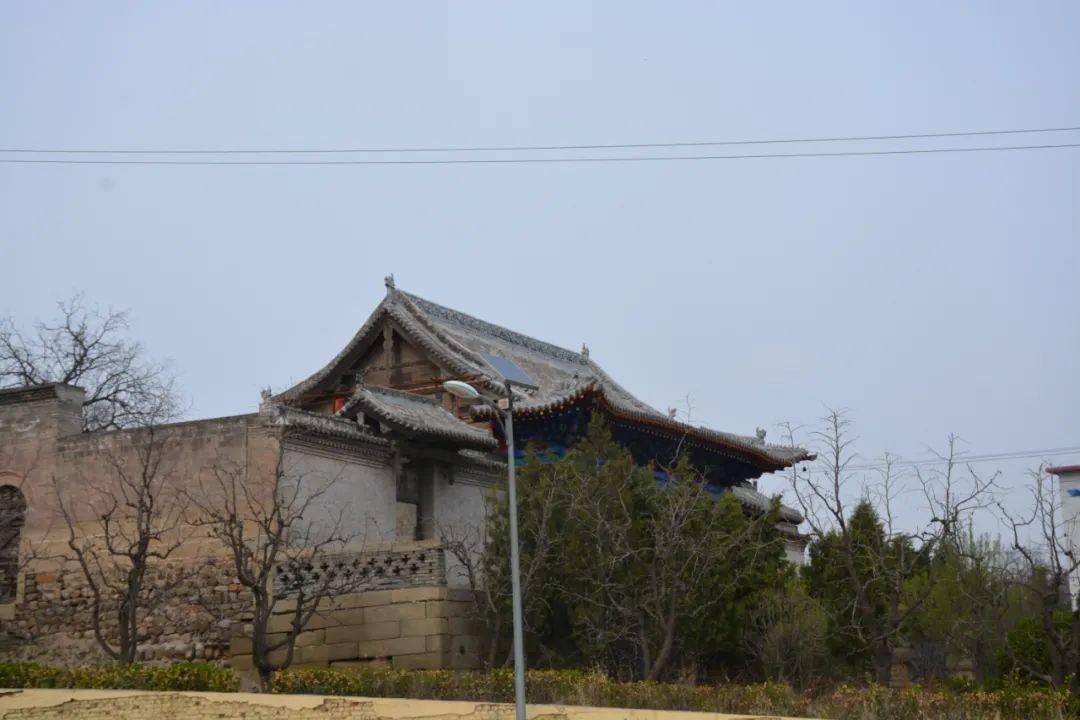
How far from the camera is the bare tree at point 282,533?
65.4ft

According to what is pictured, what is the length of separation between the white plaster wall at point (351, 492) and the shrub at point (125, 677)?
14.5 ft

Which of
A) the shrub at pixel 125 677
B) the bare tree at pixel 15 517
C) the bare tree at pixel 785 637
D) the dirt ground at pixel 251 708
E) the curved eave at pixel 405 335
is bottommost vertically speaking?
the dirt ground at pixel 251 708

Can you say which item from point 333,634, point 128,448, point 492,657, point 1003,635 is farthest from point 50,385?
point 1003,635

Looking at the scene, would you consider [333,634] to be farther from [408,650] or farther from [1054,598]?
[1054,598]

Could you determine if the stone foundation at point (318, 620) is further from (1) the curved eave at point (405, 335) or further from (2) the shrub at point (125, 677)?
(1) the curved eave at point (405, 335)

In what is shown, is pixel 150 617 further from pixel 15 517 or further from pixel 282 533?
pixel 15 517

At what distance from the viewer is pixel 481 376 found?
30938mm

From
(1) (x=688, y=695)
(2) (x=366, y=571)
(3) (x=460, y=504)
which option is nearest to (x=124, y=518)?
(2) (x=366, y=571)

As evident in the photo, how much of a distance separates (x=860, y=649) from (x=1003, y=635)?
3873 millimetres

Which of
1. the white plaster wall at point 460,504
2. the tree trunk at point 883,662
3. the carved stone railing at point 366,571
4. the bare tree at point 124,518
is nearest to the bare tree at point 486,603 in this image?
the carved stone railing at point 366,571

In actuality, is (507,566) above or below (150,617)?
above

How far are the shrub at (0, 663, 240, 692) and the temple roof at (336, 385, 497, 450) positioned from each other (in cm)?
682

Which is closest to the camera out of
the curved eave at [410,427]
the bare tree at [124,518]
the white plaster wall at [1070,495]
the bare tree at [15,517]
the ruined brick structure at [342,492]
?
the ruined brick structure at [342,492]

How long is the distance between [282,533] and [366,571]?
1657mm
